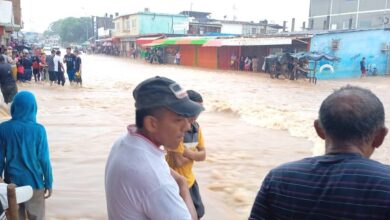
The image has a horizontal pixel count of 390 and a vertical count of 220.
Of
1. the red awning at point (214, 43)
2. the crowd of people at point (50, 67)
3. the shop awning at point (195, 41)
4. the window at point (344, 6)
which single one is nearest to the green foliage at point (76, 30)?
the window at point (344, 6)

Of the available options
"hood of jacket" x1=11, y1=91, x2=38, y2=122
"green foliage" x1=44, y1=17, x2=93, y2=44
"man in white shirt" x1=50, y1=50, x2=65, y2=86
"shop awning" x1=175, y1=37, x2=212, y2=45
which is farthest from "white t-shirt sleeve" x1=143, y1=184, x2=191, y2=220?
"green foliage" x1=44, y1=17, x2=93, y2=44

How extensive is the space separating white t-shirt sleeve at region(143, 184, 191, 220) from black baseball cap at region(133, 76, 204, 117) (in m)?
0.31

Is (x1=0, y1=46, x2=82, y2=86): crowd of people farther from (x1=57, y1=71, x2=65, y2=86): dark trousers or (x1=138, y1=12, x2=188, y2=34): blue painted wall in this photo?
(x1=138, y1=12, x2=188, y2=34): blue painted wall

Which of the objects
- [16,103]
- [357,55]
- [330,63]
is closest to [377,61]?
[357,55]

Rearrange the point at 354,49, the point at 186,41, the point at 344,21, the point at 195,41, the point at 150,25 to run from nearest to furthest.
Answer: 1. the point at 354,49
2. the point at 195,41
3. the point at 186,41
4. the point at 344,21
5. the point at 150,25

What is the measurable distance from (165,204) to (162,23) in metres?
53.7

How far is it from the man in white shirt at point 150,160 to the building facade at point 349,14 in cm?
3952

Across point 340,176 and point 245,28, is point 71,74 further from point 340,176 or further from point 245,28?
point 245,28

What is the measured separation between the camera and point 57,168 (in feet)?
21.4

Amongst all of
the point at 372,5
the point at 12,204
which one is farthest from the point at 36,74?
the point at 372,5

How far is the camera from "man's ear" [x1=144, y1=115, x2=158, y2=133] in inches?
64.7

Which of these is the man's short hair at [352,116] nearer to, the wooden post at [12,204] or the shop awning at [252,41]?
the wooden post at [12,204]

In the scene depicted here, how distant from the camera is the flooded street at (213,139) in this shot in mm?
5504

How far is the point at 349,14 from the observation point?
43.8m
